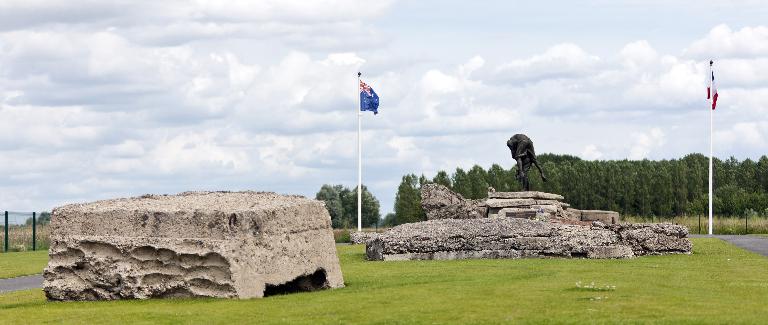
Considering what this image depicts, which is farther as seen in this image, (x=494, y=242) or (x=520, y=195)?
(x=520, y=195)

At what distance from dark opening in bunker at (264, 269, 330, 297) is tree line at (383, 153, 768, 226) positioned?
177ft

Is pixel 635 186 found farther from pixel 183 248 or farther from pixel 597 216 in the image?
pixel 183 248

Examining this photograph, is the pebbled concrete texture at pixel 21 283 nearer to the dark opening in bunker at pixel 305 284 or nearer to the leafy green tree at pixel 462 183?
the dark opening in bunker at pixel 305 284

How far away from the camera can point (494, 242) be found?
29.2 meters

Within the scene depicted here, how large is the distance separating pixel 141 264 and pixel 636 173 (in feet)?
236

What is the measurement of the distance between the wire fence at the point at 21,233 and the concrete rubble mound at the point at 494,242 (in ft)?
70.9

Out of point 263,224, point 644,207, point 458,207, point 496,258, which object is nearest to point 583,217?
point 458,207

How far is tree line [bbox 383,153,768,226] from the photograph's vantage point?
78.5m

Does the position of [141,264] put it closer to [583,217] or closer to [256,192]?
[256,192]

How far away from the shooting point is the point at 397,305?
16.0 m

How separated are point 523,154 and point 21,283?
23414mm

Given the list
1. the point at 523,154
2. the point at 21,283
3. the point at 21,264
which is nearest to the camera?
the point at 21,283

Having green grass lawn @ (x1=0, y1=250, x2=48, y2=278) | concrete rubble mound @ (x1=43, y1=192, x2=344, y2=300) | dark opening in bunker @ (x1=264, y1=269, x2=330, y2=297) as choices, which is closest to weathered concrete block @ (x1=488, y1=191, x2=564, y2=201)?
green grass lawn @ (x1=0, y1=250, x2=48, y2=278)

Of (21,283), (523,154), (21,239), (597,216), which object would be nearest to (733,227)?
(597,216)
